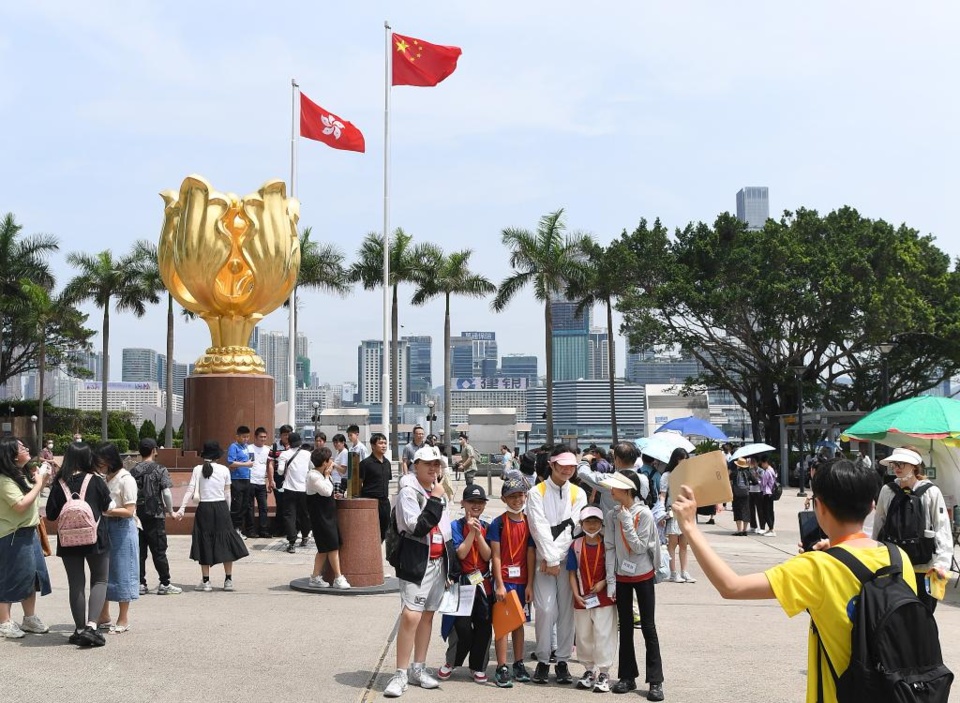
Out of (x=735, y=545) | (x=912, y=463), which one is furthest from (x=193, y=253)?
(x=912, y=463)

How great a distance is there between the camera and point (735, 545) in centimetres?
1529

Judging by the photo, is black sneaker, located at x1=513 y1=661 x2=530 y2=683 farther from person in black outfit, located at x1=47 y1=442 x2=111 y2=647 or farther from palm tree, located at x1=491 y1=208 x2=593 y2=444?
palm tree, located at x1=491 y1=208 x2=593 y2=444

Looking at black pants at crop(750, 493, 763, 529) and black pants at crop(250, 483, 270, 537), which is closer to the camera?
black pants at crop(250, 483, 270, 537)

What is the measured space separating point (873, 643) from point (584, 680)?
3890 mm

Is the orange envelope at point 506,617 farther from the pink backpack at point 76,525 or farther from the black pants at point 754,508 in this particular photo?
the black pants at point 754,508

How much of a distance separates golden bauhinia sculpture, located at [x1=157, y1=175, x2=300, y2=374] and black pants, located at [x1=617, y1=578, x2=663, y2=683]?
14.2 metres

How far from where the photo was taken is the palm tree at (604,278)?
40000 mm

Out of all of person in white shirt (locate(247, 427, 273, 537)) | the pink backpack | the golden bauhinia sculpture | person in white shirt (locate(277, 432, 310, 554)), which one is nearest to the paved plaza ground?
the pink backpack

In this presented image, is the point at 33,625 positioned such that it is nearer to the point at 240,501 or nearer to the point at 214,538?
the point at 214,538

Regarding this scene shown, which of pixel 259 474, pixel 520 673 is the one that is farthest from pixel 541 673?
pixel 259 474

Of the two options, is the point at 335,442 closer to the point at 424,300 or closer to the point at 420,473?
the point at 420,473

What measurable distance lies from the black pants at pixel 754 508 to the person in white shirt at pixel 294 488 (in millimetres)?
7497

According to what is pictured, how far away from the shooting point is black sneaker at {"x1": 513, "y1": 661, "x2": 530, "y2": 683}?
271 inches

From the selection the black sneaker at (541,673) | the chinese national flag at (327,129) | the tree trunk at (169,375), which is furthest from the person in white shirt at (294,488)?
the tree trunk at (169,375)
